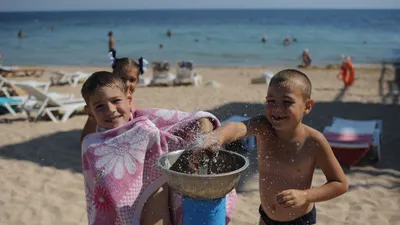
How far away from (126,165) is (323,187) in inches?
38.9

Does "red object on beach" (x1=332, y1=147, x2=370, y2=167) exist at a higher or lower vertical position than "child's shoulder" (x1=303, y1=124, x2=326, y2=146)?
lower

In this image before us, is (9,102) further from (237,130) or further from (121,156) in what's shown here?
(237,130)

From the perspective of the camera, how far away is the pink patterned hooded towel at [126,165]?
219cm

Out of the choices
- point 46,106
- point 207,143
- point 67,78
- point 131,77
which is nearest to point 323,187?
point 207,143

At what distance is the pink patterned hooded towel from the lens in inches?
86.2

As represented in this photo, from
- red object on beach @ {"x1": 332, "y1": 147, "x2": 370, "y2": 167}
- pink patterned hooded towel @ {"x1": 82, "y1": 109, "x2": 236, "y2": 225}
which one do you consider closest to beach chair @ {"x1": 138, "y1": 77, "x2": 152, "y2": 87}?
red object on beach @ {"x1": 332, "y1": 147, "x2": 370, "y2": 167}

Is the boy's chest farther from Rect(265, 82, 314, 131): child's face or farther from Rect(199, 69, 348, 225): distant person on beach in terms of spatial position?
Rect(265, 82, 314, 131): child's face

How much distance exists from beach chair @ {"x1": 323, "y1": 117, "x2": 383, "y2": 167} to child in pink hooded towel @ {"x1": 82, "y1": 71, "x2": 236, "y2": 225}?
3784 mm

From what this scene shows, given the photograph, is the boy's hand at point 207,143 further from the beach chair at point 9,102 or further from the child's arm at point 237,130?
the beach chair at point 9,102

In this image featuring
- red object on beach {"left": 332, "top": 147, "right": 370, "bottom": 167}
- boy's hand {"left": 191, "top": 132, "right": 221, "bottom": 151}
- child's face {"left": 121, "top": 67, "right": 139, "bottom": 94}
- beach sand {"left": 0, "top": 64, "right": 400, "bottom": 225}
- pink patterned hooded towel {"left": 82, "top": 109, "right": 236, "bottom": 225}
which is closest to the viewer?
boy's hand {"left": 191, "top": 132, "right": 221, "bottom": 151}

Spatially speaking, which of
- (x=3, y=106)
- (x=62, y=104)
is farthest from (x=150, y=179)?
(x=3, y=106)

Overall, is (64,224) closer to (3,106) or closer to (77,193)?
(77,193)

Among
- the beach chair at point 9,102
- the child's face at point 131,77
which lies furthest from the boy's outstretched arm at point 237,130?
the beach chair at point 9,102

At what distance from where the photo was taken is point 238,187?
507 cm
